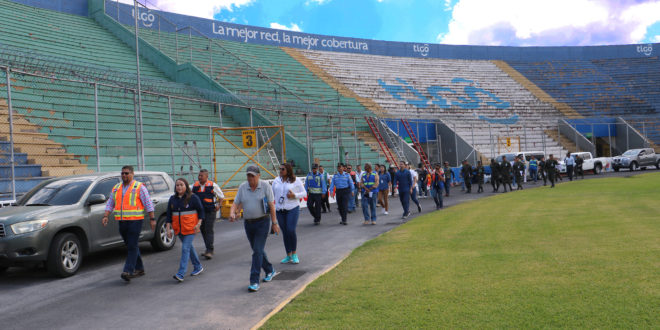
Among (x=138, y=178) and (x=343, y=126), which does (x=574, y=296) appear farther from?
(x=343, y=126)

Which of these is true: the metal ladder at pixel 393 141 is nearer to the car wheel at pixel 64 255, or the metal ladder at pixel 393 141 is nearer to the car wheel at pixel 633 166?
the car wheel at pixel 633 166

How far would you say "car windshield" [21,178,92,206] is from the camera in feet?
28.5

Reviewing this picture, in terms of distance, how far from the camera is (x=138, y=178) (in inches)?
399

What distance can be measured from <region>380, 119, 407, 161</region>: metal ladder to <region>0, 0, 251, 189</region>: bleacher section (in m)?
10.7

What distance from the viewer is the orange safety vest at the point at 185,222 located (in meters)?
7.44

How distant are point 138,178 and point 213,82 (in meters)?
17.7

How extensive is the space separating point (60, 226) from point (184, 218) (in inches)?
91.6

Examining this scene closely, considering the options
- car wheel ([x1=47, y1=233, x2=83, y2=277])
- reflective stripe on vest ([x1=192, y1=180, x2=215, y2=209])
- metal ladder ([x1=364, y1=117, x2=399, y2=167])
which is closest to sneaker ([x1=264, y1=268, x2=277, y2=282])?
reflective stripe on vest ([x1=192, y1=180, x2=215, y2=209])

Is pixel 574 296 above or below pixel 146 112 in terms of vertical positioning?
below

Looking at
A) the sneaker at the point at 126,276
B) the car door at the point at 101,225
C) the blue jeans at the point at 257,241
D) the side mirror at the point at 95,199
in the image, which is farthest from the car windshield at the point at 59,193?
the blue jeans at the point at 257,241

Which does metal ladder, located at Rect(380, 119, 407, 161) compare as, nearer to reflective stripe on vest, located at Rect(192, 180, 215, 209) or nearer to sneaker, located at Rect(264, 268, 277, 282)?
reflective stripe on vest, located at Rect(192, 180, 215, 209)

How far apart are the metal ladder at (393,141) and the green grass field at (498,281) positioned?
19.8 meters

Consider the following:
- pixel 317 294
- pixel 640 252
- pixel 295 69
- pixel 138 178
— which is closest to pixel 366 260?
pixel 317 294

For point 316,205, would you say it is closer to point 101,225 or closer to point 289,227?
point 289,227
